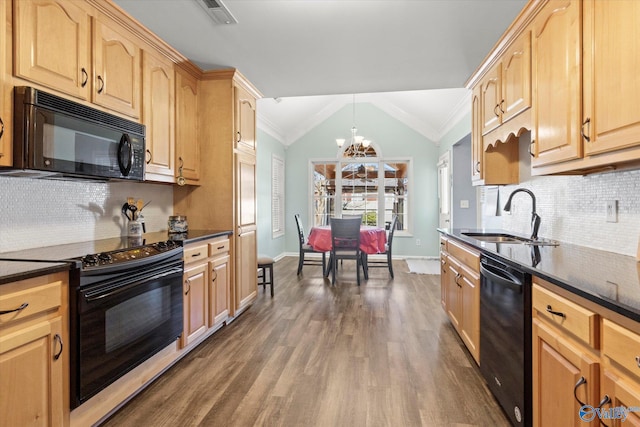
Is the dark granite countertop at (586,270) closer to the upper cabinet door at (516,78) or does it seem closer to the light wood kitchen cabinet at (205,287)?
the upper cabinet door at (516,78)

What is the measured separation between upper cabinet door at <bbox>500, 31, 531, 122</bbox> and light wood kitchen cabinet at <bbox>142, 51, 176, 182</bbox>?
268 centimetres

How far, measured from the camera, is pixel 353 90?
12.9 ft

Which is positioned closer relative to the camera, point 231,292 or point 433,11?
point 433,11

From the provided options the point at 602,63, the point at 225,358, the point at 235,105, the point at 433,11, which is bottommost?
the point at 225,358

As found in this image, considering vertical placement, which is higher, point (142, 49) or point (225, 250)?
point (142, 49)

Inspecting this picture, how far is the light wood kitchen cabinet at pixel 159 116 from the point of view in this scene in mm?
2541

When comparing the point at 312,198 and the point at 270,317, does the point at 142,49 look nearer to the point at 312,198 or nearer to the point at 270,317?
the point at 270,317

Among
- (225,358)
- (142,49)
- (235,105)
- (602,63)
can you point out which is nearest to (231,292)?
(225,358)

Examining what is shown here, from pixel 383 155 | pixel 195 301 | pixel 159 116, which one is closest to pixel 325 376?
pixel 195 301

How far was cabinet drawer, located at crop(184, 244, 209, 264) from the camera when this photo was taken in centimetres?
247

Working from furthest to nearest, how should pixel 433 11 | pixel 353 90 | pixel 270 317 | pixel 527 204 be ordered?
pixel 353 90, pixel 270 317, pixel 527 204, pixel 433 11

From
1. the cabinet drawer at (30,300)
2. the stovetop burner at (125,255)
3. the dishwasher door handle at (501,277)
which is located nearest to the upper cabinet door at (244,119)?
the stovetop burner at (125,255)

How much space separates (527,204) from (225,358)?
2.83 metres

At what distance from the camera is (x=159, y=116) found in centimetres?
268
